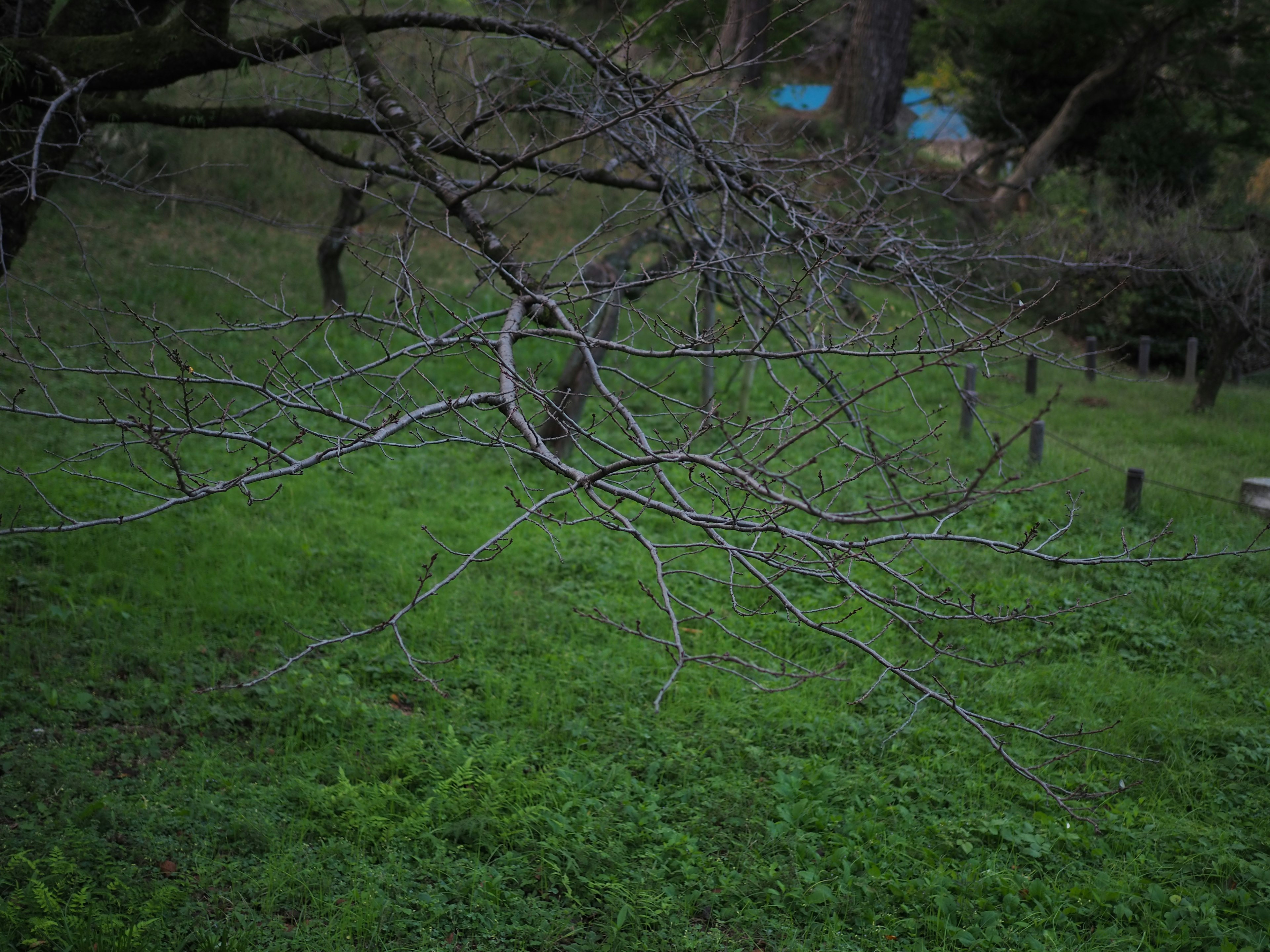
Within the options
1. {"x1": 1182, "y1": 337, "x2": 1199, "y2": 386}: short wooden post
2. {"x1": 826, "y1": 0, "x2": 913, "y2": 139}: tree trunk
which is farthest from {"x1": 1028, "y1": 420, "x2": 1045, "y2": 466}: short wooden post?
{"x1": 826, "y1": 0, "x2": 913, "y2": 139}: tree trunk

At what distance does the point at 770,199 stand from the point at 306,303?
30.0 feet

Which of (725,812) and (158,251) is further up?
(158,251)

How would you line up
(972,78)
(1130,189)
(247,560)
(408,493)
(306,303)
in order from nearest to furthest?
(247,560)
(408,493)
(306,303)
(1130,189)
(972,78)

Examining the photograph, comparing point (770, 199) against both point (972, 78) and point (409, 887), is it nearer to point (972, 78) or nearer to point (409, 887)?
point (409, 887)

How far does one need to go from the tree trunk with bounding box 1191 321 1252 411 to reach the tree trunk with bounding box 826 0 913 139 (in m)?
6.61

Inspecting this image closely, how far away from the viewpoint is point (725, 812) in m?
4.42

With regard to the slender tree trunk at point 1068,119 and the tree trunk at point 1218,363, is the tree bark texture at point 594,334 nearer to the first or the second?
the tree trunk at point 1218,363

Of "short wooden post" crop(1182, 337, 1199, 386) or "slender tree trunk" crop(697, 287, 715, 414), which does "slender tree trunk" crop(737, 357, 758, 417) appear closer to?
"slender tree trunk" crop(697, 287, 715, 414)

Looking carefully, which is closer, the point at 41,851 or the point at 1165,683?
the point at 41,851

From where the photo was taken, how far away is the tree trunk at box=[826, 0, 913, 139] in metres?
15.8

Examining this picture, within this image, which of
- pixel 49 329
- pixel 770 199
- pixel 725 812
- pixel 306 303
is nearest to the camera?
pixel 725 812

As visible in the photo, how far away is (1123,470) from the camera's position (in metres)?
9.05

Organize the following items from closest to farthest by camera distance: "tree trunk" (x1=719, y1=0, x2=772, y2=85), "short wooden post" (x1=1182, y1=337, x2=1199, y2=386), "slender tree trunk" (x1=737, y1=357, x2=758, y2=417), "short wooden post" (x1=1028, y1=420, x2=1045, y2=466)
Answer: "tree trunk" (x1=719, y1=0, x2=772, y2=85)
"short wooden post" (x1=1028, y1=420, x2=1045, y2=466)
"slender tree trunk" (x1=737, y1=357, x2=758, y2=417)
"short wooden post" (x1=1182, y1=337, x2=1199, y2=386)

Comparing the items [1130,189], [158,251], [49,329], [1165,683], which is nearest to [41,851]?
[1165,683]
